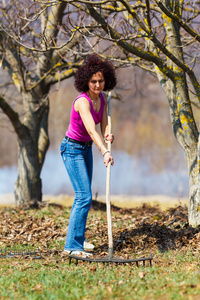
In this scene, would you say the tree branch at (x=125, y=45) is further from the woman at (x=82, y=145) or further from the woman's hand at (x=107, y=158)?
the woman's hand at (x=107, y=158)

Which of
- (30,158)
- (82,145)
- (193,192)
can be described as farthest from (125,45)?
(30,158)

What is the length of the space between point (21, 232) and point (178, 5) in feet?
15.1

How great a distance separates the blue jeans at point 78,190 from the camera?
17.5ft

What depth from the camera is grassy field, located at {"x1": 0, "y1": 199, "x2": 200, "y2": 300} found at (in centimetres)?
365

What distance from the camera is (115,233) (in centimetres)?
665

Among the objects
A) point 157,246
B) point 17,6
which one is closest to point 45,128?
point 17,6

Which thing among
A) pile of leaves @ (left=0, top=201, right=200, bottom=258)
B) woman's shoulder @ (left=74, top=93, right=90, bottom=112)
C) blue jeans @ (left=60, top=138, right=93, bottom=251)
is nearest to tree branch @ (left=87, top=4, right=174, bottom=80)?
woman's shoulder @ (left=74, top=93, right=90, bottom=112)

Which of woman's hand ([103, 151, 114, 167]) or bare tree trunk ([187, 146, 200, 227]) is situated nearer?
woman's hand ([103, 151, 114, 167])

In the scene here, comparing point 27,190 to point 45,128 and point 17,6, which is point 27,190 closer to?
point 45,128

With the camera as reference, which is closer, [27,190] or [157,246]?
[157,246]

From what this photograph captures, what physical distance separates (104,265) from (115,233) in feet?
5.90

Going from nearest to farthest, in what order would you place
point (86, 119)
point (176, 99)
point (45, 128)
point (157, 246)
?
1. point (86, 119)
2. point (157, 246)
3. point (176, 99)
4. point (45, 128)

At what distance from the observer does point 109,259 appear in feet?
15.3

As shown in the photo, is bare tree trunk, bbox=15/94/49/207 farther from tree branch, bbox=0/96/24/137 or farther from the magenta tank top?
the magenta tank top
